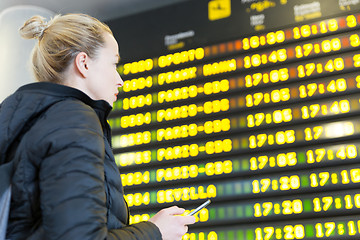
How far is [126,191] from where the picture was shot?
2203 millimetres

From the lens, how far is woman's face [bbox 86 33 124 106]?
3.03 feet

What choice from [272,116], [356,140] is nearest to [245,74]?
[272,116]

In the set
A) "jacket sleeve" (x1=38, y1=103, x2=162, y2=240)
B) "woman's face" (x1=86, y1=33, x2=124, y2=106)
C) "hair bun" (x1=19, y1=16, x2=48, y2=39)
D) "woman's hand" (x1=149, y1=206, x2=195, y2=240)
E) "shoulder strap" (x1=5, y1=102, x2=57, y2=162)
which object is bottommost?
"woman's hand" (x1=149, y1=206, x2=195, y2=240)

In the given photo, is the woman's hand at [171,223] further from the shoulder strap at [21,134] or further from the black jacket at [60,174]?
the shoulder strap at [21,134]

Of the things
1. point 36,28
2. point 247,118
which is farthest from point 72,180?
point 247,118

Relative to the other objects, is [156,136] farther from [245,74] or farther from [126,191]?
[245,74]

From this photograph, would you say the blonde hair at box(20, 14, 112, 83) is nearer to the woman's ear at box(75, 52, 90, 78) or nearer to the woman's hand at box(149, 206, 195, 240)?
the woman's ear at box(75, 52, 90, 78)

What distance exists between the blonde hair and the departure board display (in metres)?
1.20

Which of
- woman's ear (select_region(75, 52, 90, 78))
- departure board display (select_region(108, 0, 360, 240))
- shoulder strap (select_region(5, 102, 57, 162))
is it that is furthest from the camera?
departure board display (select_region(108, 0, 360, 240))

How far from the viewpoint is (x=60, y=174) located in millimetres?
677

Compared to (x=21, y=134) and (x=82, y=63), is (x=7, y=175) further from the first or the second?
(x=82, y=63)

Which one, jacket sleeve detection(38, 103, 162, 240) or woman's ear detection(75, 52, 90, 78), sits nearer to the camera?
jacket sleeve detection(38, 103, 162, 240)

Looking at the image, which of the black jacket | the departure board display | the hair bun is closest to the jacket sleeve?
the black jacket

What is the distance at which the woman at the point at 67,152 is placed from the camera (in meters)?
0.67
